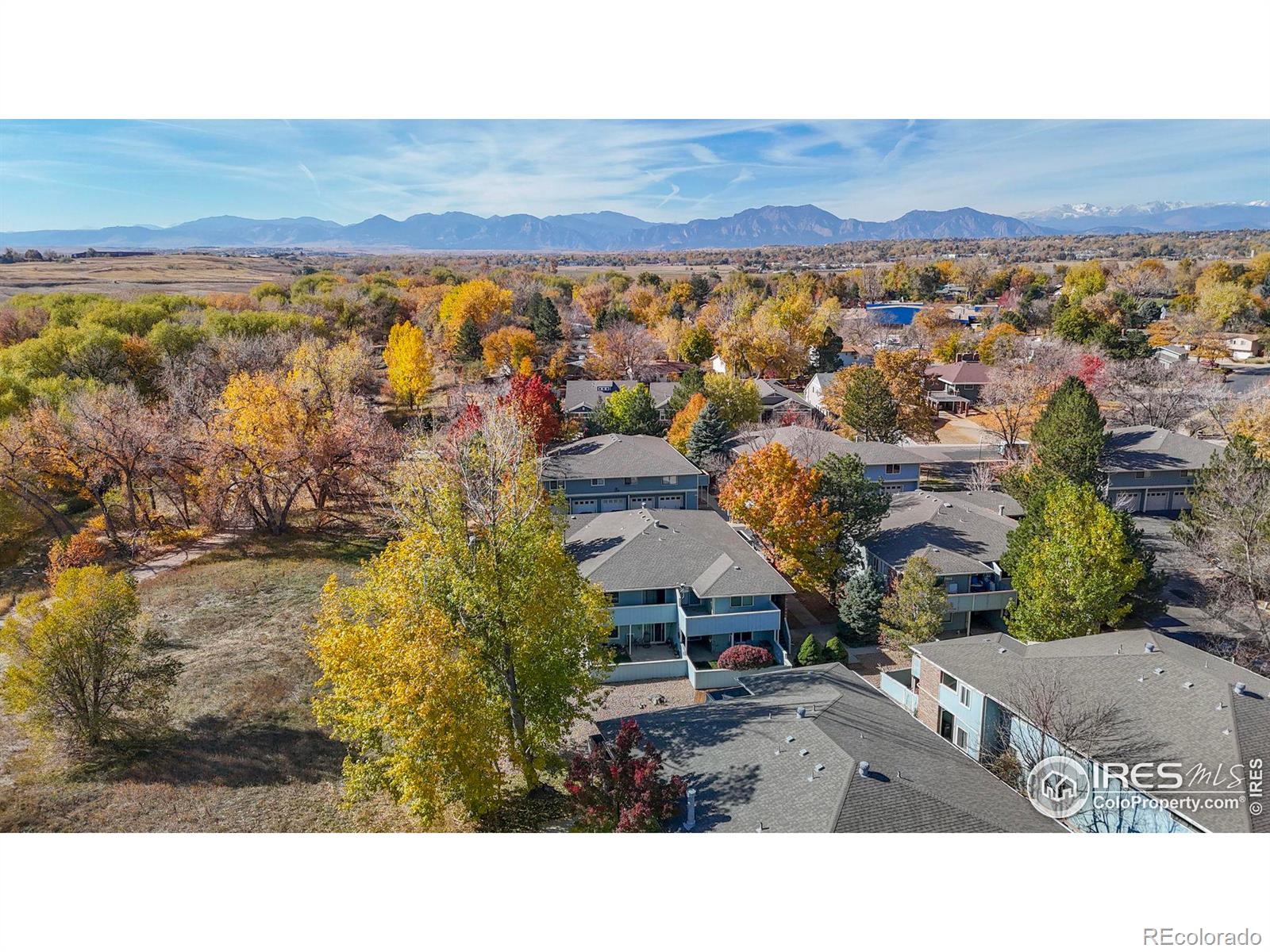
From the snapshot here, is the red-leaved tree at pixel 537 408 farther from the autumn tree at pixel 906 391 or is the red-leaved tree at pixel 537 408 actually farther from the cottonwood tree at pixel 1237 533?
the cottonwood tree at pixel 1237 533

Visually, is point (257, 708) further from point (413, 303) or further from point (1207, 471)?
point (413, 303)

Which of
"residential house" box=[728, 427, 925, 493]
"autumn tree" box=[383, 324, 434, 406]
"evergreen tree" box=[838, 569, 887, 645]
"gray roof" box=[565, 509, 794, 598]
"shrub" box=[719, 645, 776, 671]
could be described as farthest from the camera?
"autumn tree" box=[383, 324, 434, 406]

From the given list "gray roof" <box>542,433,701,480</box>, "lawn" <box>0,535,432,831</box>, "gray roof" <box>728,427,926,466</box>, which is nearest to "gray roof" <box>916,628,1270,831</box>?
"lawn" <box>0,535,432,831</box>

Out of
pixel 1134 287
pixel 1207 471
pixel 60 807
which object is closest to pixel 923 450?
pixel 1207 471

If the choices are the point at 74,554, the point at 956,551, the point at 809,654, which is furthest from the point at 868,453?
the point at 74,554

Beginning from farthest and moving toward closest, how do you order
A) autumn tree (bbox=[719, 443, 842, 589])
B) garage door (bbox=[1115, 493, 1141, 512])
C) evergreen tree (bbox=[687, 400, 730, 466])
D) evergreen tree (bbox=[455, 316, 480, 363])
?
evergreen tree (bbox=[455, 316, 480, 363]) → evergreen tree (bbox=[687, 400, 730, 466]) → garage door (bbox=[1115, 493, 1141, 512]) → autumn tree (bbox=[719, 443, 842, 589])

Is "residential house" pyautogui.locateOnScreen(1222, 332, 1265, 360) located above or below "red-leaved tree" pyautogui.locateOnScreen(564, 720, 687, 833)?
above

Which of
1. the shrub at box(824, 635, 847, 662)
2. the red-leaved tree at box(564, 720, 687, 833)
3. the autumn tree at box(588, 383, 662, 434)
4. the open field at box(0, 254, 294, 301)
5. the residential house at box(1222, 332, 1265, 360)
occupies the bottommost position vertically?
the shrub at box(824, 635, 847, 662)

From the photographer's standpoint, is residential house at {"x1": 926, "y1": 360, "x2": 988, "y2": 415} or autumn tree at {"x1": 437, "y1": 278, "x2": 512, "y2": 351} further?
autumn tree at {"x1": 437, "y1": 278, "x2": 512, "y2": 351}

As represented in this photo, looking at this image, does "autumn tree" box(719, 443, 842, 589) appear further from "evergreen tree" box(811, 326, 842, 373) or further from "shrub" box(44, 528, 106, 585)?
"evergreen tree" box(811, 326, 842, 373)
